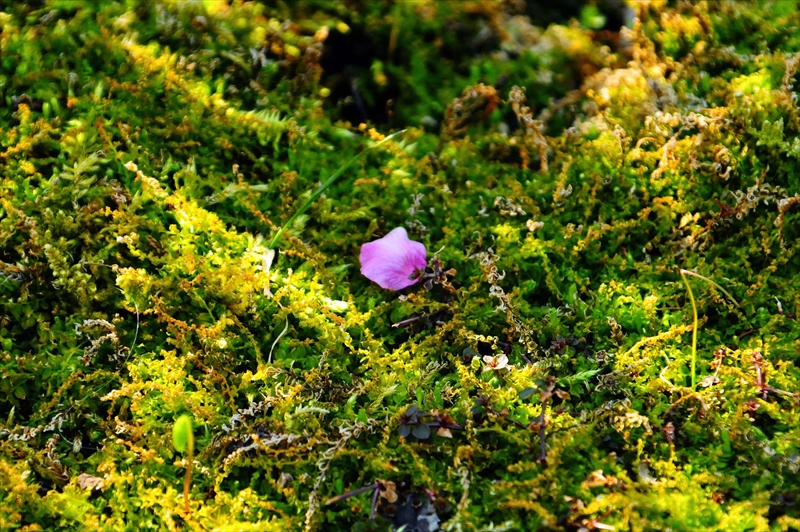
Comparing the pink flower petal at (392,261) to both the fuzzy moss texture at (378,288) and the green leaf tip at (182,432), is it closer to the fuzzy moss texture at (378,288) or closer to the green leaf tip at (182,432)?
the fuzzy moss texture at (378,288)

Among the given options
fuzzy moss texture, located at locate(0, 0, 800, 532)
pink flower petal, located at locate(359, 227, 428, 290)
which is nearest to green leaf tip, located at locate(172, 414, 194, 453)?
fuzzy moss texture, located at locate(0, 0, 800, 532)

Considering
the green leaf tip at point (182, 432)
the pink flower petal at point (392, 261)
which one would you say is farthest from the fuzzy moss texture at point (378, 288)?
the green leaf tip at point (182, 432)

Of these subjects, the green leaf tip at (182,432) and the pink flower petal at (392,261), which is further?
the pink flower petal at (392,261)

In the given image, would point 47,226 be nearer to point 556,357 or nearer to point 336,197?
point 336,197

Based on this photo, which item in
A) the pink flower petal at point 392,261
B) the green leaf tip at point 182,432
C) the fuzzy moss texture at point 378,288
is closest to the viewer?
the green leaf tip at point 182,432

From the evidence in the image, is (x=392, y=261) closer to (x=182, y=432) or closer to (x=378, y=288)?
(x=378, y=288)

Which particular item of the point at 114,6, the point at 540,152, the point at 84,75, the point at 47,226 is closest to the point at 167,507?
the point at 47,226
